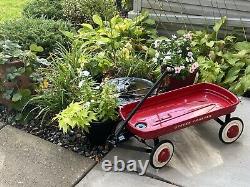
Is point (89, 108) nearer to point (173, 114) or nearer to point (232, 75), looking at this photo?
point (173, 114)

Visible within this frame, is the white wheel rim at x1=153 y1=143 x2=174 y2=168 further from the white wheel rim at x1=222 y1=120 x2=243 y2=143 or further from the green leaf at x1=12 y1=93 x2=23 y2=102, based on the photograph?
the green leaf at x1=12 y1=93 x2=23 y2=102

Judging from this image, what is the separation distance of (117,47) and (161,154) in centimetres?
175

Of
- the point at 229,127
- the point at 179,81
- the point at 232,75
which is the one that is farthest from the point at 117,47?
the point at 229,127

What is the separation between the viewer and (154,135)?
10.5 ft

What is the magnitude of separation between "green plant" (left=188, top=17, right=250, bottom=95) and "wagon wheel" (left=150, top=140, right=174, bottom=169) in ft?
4.05

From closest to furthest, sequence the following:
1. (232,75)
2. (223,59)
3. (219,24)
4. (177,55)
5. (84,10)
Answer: (177,55)
(232,75)
(223,59)
(219,24)
(84,10)

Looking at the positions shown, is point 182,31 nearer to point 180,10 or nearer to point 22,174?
point 180,10

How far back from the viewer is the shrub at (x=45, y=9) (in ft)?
18.2

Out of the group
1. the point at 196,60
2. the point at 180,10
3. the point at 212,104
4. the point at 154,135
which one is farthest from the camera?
the point at 180,10

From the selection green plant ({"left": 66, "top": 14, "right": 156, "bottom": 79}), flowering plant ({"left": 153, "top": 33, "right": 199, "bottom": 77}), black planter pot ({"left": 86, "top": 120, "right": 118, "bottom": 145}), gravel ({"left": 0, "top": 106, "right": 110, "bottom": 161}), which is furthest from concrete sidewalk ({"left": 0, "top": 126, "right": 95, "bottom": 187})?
flowering plant ({"left": 153, "top": 33, "right": 199, "bottom": 77})

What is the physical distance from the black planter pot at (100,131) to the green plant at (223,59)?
4.21ft

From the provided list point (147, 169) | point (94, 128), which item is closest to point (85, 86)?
point (94, 128)

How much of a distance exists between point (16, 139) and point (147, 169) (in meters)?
1.25

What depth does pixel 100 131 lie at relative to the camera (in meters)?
3.49
